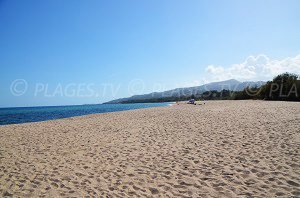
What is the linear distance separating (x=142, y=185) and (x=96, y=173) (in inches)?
63.7

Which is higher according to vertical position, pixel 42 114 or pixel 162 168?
pixel 162 168

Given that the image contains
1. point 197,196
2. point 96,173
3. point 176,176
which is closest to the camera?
point 197,196

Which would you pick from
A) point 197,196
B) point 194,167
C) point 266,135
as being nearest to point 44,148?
point 194,167

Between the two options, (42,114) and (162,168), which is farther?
(42,114)

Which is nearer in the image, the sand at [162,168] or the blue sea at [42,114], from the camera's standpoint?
the sand at [162,168]

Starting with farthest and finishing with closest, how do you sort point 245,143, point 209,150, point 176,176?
point 245,143, point 209,150, point 176,176

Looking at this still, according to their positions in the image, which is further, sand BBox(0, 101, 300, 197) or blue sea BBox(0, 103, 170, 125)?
blue sea BBox(0, 103, 170, 125)

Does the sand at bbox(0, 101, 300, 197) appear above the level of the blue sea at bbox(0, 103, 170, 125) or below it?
above

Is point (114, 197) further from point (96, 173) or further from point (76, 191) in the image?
point (96, 173)

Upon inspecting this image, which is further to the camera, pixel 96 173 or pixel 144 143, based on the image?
pixel 144 143

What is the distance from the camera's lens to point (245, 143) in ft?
28.1

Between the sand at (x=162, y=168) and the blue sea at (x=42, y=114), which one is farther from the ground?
the sand at (x=162, y=168)

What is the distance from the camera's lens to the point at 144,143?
971 cm

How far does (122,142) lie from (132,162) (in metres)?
3.07
